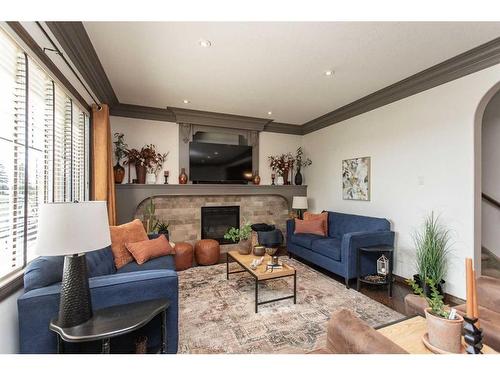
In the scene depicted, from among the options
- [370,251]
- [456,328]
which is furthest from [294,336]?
[370,251]

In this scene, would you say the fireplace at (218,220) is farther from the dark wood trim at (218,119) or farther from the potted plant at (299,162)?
the dark wood trim at (218,119)

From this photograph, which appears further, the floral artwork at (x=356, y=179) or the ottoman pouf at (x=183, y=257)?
the floral artwork at (x=356, y=179)

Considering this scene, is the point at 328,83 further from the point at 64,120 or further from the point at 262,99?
the point at 64,120

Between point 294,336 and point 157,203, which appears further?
point 157,203

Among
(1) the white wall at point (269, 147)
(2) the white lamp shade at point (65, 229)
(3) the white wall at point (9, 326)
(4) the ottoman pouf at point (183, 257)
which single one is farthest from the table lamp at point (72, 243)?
(1) the white wall at point (269, 147)

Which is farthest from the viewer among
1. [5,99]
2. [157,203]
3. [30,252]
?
[157,203]

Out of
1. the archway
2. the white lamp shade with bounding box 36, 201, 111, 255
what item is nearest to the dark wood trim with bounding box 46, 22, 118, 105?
the white lamp shade with bounding box 36, 201, 111, 255

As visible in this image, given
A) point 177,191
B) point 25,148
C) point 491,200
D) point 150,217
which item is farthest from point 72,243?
point 491,200

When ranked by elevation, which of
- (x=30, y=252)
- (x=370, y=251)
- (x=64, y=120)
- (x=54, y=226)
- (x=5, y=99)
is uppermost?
(x=64, y=120)

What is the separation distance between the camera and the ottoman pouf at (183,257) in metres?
3.65

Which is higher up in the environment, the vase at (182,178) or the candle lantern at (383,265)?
the vase at (182,178)

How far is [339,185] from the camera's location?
14.3 feet

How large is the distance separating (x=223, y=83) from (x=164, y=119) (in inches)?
64.3

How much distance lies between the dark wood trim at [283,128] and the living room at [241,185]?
249 millimetres
